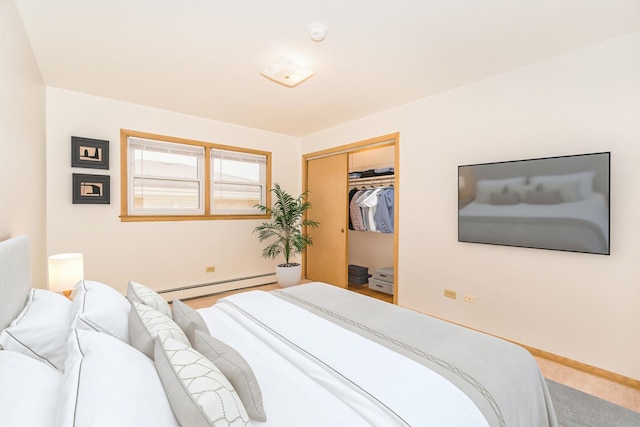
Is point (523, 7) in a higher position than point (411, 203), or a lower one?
higher

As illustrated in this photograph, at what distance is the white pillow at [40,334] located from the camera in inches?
41.5

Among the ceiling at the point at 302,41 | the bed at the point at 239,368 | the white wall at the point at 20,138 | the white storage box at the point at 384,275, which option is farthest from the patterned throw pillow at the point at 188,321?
the white storage box at the point at 384,275

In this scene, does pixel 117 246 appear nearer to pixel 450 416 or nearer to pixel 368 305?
pixel 368 305

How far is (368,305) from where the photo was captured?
1958mm

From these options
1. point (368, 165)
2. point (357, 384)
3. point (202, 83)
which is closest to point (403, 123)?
point (368, 165)

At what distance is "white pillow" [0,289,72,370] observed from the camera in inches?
41.5

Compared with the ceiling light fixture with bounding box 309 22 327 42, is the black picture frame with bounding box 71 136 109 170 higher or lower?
lower

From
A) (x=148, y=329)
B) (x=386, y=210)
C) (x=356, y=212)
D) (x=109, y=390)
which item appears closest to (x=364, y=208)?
Answer: (x=356, y=212)

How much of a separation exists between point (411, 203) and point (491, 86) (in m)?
1.38

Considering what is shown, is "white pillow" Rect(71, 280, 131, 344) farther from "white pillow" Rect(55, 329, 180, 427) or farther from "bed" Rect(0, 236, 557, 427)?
"white pillow" Rect(55, 329, 180, 427)

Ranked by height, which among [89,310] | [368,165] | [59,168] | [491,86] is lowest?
[89,310]

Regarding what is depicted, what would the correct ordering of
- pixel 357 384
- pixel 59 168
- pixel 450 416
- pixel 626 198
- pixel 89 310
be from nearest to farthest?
pixel 450 416, pixel 357 384, pixel 89 310, pixel 626 198, pixel 59 168

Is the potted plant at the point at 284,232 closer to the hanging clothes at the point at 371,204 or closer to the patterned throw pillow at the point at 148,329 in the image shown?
the hanging clothes at the point at 371,204

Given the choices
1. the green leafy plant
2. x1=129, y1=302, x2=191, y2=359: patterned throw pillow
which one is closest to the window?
the green leafy plant
